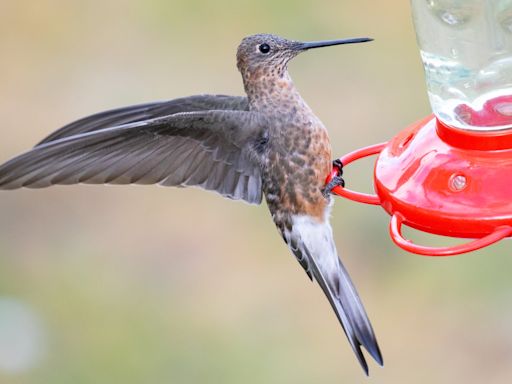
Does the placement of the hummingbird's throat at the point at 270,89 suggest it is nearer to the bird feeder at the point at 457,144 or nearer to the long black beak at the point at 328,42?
the long black beak at the point at 328,42

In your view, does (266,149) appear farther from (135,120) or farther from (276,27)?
(276,27)

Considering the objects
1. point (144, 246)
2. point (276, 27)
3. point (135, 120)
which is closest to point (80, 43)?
point (276, 27)

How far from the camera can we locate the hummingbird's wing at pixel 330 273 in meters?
4.20

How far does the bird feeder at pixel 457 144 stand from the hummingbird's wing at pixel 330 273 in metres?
0.35

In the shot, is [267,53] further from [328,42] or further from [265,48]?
[328,42]

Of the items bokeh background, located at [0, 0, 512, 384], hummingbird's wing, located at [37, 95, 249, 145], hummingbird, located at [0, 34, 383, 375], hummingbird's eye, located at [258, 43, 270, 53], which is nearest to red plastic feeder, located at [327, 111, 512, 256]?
hummingbird, located at [0, 34, 383, 375]

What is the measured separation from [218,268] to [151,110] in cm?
298

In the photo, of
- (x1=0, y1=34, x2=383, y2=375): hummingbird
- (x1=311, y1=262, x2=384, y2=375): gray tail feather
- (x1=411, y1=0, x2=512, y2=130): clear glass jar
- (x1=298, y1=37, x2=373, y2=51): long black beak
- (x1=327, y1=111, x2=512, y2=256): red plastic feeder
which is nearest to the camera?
(x1=327, y1=111, x2=512, y2=256): red plastic feeder

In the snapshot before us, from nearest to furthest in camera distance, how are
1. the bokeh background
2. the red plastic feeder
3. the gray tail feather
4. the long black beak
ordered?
the red plastic feeder, the long black beak, the gray tail feather, the bokeh background

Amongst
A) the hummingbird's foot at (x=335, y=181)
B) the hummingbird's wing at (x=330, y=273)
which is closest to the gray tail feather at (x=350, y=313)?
the hummingbird's wing at (x=330, y=273)

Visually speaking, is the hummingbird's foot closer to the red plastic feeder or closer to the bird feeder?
the bird feeder

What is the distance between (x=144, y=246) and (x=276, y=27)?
2.43 m

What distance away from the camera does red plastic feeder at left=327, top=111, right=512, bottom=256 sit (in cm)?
318

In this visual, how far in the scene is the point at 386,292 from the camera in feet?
23.2
